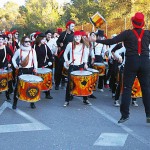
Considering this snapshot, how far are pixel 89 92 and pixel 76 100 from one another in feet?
3.29

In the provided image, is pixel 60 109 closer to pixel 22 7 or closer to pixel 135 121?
pixel 135 121

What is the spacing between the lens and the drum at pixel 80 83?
9008mm

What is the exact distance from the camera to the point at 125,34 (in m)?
7.10

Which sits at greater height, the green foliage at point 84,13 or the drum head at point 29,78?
the green foliage at point 84,13

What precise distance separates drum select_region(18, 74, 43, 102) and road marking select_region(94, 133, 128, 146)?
2487 mm

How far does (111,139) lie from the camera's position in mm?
6395

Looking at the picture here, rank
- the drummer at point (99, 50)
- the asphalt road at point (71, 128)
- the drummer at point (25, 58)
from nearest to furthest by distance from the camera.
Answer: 1. the asphalt road at point (71, 128)
2. the drummer at point (25, 58)
3. the drummer at point (99, 50)

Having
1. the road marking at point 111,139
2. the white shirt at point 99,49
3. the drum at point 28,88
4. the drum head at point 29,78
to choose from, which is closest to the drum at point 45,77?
the drum head at point 29,78

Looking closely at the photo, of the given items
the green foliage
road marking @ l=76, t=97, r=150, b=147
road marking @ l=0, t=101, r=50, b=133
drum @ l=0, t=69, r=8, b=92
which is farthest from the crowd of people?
the green foliage

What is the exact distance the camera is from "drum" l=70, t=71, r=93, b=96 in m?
9.01

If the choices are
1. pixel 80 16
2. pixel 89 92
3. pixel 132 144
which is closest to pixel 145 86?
pixel 132 144

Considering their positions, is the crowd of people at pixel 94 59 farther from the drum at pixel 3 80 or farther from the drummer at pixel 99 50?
the drum at pixel 3 80

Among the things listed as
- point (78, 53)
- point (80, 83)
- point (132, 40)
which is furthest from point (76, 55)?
point (132, 40)

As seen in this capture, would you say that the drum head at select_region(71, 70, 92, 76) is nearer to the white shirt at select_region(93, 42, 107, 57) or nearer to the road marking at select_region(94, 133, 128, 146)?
the road marking at select_region(94, 133, 128, 146)
